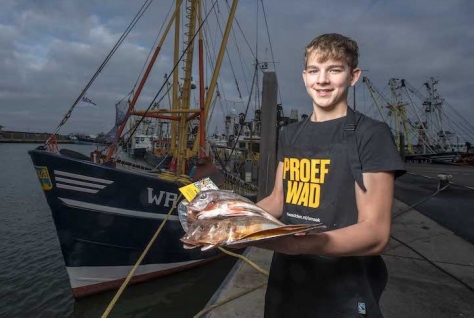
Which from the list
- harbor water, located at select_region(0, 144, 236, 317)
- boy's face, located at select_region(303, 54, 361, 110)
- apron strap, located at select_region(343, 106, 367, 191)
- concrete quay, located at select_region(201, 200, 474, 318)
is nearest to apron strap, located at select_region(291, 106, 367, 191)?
apron strap, located at select_region(343, 106, 367, 191)

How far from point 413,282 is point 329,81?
12.3 feet

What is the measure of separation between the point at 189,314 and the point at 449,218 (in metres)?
7.34

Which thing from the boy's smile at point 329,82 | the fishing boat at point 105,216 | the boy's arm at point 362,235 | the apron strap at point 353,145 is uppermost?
the boy's smile at point 329,82

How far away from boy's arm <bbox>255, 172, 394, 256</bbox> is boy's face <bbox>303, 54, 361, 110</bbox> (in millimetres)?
458

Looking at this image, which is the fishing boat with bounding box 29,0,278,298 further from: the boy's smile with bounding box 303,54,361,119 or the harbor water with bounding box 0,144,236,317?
the boy's smile with bounding box 303,54,361,119

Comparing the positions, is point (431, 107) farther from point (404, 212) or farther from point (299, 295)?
point (299, 295)

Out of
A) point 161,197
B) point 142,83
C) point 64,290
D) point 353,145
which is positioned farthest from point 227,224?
point 142,83

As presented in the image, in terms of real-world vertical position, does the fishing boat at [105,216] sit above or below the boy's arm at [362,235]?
below

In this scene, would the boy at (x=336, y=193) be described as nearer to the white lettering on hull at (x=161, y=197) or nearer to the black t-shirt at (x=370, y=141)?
the black t-shirt at (x=370, y=141)

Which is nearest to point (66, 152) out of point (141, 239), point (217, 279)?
point (141, 239)

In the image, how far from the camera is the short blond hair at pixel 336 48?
157cm

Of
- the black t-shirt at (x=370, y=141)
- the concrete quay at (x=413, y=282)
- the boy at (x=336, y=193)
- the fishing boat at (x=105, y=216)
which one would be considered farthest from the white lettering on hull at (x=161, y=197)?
the black t-shirt at (x=370, y=141)

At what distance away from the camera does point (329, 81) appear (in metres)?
1.58

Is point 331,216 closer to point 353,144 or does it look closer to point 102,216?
point 353,144
